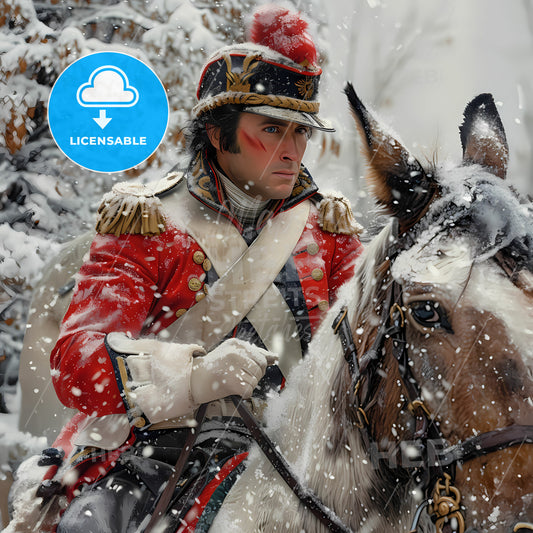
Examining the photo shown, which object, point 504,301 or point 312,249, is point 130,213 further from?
point 504,301

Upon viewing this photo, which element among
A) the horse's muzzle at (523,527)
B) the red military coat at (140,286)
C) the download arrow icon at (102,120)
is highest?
the horse's muzzle at (523,527)

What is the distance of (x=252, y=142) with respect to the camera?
1.81 meters

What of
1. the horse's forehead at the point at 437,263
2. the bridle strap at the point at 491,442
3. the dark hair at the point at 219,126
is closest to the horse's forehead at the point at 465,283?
the horse's forehead at the point at 437,263

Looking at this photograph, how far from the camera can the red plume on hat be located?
175cm

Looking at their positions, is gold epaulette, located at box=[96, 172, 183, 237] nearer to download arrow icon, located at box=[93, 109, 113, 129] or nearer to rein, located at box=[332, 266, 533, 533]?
rein, located at box=[332, 266, 533, 533]

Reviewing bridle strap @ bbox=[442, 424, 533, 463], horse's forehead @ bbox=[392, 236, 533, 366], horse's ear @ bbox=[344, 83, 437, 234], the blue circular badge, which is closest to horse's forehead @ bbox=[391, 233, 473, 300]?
horse's forehead @ bbox=[392, 236, 533, 366]

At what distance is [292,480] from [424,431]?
0.39 m

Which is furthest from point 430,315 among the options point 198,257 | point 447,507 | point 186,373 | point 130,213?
point 130,213

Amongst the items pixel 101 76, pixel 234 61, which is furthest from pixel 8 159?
pixel 234 61

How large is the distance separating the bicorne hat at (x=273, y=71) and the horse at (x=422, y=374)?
418mm

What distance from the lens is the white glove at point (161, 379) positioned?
143cm

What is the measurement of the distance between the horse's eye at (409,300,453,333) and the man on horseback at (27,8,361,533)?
45 centimetres

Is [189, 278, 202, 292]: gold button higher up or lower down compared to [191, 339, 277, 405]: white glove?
lower down

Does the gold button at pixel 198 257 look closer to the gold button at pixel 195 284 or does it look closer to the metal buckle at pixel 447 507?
the gold button at pixel 195 284
